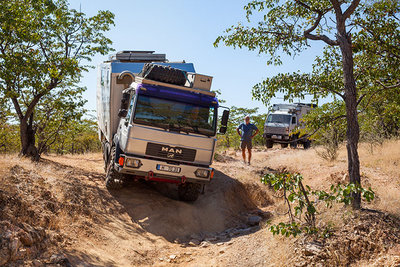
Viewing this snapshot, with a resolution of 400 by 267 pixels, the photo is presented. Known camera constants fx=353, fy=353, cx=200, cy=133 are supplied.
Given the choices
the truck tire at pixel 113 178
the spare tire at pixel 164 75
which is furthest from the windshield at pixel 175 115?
the truck tire at pixel 113 178

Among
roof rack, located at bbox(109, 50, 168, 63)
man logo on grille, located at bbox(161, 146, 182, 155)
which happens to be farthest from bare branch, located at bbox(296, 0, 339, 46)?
roof rack, located at bbox(109, 50, 168, 63)

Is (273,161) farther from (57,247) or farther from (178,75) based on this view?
(57,247)

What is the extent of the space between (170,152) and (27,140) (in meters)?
6.77

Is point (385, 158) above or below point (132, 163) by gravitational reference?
above

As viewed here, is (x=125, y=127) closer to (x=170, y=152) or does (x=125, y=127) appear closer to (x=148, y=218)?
(x=170, y=152)

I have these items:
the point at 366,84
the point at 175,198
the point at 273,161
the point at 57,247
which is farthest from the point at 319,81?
the point at 273,161

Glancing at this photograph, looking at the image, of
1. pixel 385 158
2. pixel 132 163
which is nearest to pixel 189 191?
pixel 132 163

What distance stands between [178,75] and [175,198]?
3369 millimetres

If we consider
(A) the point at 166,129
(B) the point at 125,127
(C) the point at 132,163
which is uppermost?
(A) the point at 166,129

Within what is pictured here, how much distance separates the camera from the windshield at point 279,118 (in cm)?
2312

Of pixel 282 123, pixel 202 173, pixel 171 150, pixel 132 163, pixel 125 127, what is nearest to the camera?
pixel 132 163

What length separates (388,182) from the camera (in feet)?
31.9

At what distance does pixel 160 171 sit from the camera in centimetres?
800

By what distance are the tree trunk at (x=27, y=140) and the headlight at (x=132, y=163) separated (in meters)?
5.50
